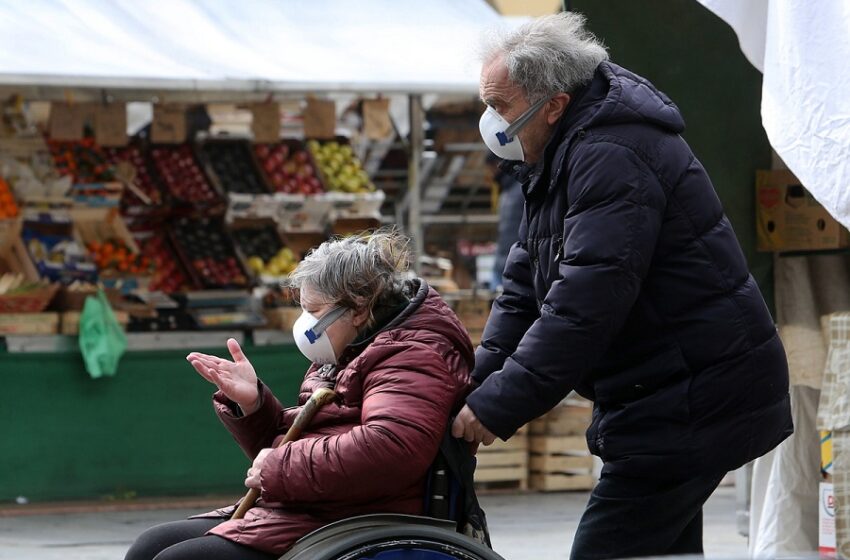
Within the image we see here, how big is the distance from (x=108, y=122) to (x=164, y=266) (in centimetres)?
96

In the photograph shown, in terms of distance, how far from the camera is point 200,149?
29.7ft

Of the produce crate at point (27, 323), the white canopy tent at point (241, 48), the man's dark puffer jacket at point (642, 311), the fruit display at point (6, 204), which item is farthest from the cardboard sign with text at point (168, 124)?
the man's dark puffer jacket at point (642, 311)

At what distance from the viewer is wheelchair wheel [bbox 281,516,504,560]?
3.15 metres

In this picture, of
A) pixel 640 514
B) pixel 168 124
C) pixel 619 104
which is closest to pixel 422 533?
→ pixel 640 514

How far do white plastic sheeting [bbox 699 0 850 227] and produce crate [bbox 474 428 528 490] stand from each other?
480 cm

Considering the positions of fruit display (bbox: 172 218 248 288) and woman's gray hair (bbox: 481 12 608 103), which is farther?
fruit display (bbox: 172 218 248 288)

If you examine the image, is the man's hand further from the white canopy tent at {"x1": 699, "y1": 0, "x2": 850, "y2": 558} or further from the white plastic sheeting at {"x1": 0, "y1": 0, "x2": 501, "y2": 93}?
the white plastic sheeting at {"x1": 0, "y1": 0, "x2": 501, "y2": 93}

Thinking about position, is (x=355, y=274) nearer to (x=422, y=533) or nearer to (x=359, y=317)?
(x=359, y=317)

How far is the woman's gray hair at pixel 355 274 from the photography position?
354 centimetres

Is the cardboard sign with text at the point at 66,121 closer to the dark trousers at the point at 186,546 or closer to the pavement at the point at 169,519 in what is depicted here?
the pavement at the point at 169,519

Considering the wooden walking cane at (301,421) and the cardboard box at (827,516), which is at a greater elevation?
the wooden walking cane at (301,421)

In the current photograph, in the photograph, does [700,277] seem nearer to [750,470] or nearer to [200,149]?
[750,470]

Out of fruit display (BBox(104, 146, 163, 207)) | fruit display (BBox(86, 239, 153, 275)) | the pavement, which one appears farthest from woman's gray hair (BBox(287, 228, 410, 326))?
fruit display (BBox(104, 146, 163, 207))

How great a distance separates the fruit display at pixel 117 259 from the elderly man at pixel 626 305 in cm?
532
